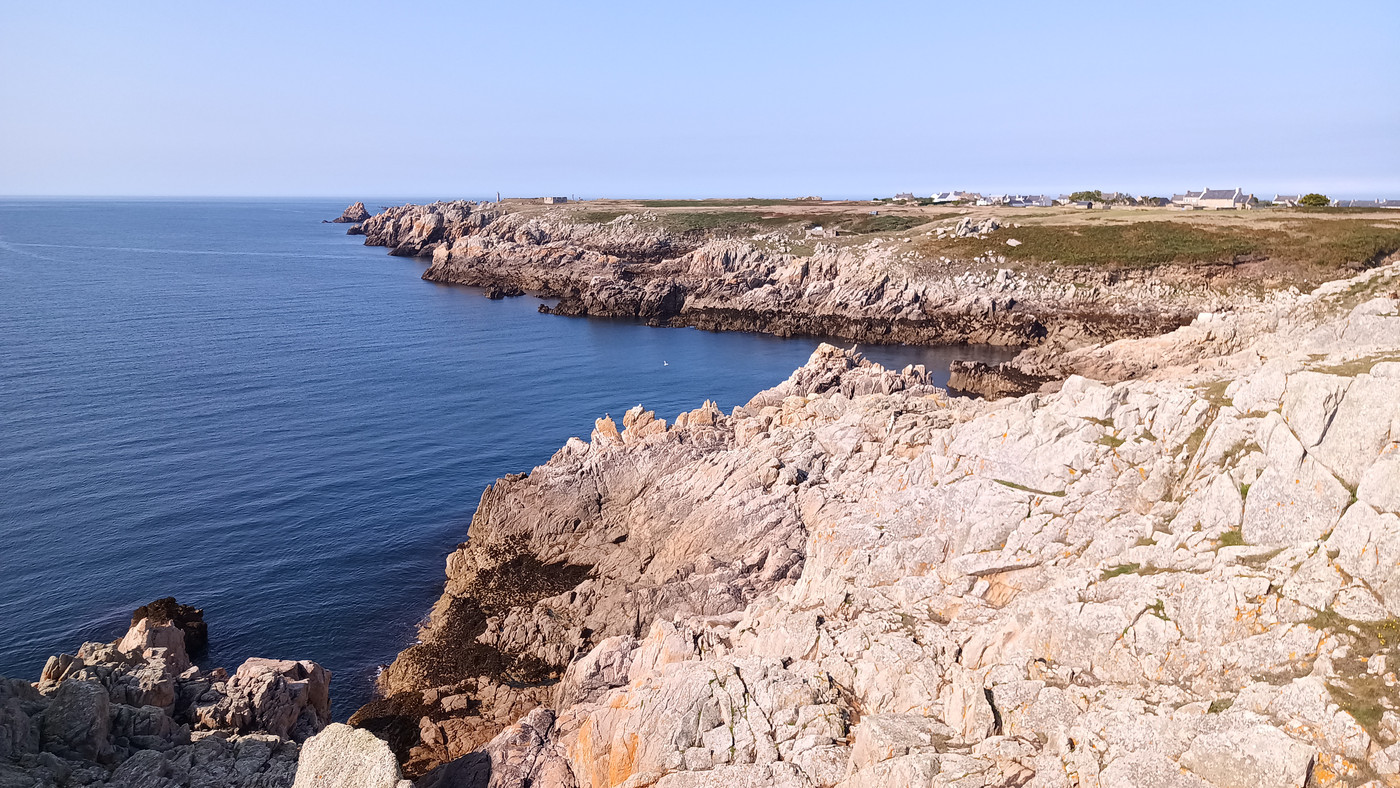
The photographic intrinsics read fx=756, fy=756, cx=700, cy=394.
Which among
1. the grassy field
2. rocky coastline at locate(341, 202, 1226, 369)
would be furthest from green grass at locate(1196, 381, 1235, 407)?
the grassy field

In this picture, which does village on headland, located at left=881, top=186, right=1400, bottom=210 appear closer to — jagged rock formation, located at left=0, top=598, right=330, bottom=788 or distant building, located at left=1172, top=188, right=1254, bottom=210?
distant building, located at left=1172, top=188, right=1254, bottom=210

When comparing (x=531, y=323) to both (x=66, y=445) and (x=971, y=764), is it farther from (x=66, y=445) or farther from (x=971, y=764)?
(x=971, y=764)

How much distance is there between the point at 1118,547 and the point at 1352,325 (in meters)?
18.1

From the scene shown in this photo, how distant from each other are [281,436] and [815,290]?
7458cm

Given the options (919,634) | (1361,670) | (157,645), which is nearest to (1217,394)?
(1361,670)

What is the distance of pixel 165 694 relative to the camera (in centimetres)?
2345

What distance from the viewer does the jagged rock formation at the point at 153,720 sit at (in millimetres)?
19375

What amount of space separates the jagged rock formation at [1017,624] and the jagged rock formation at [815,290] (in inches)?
2454

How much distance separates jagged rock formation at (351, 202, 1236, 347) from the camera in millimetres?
90188

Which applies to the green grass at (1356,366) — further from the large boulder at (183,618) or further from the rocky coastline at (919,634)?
the large boulder at (183,618)

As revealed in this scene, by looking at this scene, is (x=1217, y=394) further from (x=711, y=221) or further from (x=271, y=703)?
(x=711, y=221)

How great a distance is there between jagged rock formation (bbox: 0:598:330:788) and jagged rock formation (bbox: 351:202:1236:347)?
253 feet

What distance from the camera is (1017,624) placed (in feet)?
60.6

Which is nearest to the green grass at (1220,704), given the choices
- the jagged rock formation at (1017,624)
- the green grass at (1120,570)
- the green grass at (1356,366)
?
the jagged rock formation at (1017,624)
